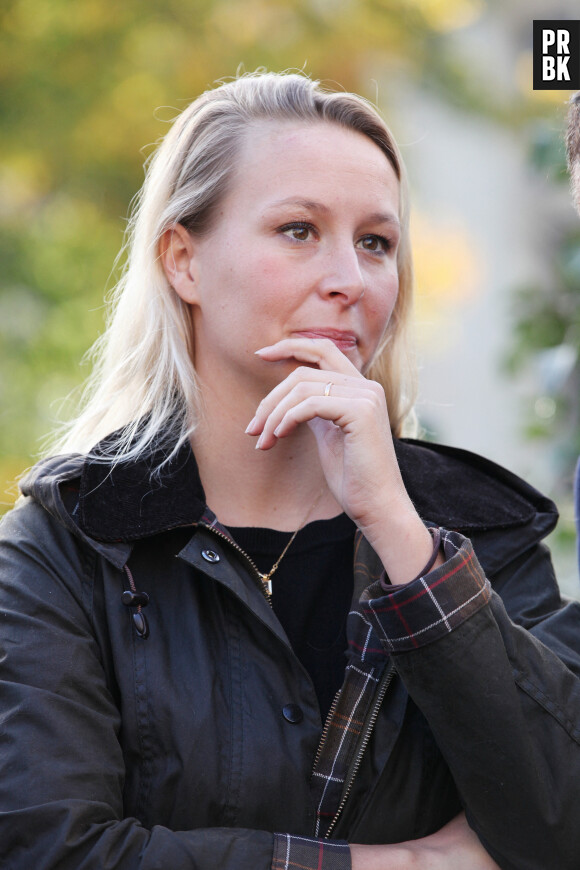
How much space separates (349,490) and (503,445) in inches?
232

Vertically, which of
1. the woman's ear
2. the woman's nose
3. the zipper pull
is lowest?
the zipper pull

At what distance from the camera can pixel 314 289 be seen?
2.09 meters

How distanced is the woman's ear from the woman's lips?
314 mm

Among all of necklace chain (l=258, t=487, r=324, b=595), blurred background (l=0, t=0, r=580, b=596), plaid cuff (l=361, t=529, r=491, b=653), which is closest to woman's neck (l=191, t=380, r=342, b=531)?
necklace chain (l=258, t=487, r=324, b=595)

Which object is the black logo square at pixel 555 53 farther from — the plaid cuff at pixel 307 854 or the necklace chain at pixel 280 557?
the plaid cuff at pixel 307 854

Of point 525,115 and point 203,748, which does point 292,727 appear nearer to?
point 203,748

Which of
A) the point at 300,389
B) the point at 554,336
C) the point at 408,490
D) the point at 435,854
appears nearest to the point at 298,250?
the point at 300,389

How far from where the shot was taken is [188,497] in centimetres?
210

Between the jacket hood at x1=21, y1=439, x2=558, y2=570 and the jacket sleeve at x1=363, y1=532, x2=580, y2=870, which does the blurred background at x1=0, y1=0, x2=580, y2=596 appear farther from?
the jacket sleeve at x1=363, y1=532, x2=580, y2=870

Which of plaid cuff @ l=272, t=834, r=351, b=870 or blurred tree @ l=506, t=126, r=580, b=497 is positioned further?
blurred tree @ l=506, t=126, r=580, b=497

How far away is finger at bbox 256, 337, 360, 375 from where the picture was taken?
6.68 ft

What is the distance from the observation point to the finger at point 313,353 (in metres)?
2.04

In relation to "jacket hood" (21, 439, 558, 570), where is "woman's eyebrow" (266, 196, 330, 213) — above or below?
above

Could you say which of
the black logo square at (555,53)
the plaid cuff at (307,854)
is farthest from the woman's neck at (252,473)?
the black logo square at (555,53)
